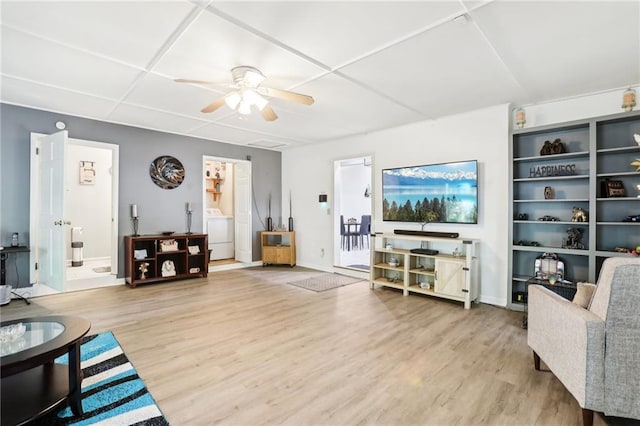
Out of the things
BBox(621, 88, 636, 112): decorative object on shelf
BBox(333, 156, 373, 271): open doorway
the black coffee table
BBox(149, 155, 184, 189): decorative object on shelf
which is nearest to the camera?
the black coffee table

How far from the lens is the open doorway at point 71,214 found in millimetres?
3902

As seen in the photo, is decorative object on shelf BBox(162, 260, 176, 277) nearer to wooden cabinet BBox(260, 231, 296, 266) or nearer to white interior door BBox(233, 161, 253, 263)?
white interior door BBox(233, 161, 253, 263)

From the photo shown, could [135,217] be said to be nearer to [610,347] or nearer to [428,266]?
[428,266]

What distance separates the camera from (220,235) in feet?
22.9

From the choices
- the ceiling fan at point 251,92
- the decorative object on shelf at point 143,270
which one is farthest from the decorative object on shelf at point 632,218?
the decorative object on shelf at point 143,270

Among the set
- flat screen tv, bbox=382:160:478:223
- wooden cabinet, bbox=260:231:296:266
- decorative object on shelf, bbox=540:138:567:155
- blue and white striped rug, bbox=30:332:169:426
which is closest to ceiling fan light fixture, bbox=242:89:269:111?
blue and white striped rug, bbox=30:332:169:426

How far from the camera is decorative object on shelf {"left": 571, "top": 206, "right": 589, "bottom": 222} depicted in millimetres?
3363

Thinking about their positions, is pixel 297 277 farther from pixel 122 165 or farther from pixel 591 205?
pixel 591 205

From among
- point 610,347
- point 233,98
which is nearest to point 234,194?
point 233,98

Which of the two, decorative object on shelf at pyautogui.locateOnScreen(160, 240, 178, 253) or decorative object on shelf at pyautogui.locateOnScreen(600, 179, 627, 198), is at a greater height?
decorative object on shelf at pyautogui.locateOnScreen(600, 179, 627, 198)

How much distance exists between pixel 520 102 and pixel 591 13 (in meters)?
1.80

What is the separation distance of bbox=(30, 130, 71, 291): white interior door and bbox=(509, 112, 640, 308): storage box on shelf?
555cm

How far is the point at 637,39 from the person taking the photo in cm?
235

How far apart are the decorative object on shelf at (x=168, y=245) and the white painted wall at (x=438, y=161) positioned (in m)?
2.48
